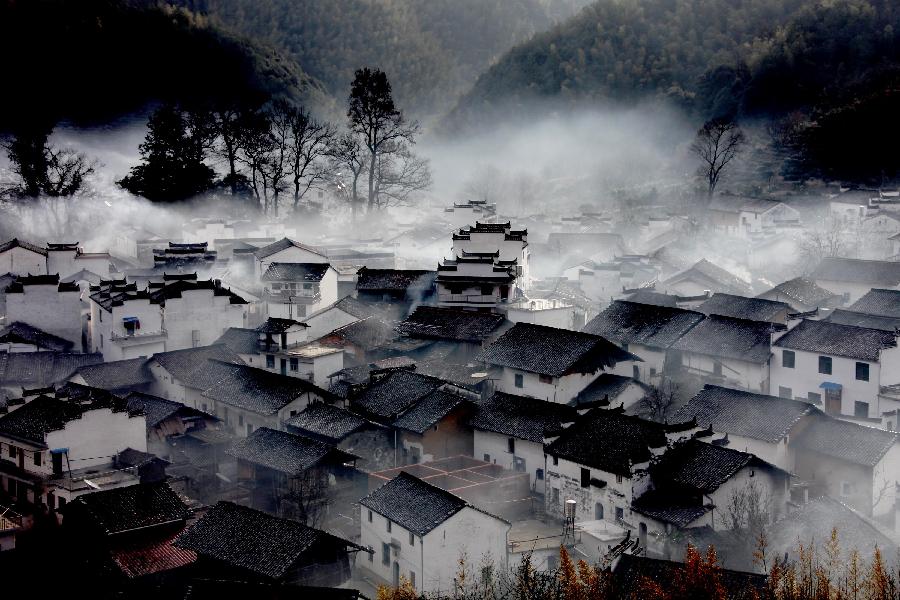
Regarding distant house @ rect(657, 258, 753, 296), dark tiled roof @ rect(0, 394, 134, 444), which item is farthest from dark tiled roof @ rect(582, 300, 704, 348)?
dark tiled roof @ rect(0, 394, 134, 444)

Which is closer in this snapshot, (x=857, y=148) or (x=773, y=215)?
(x=773, y=215)

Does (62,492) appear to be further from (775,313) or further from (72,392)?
(775,313)

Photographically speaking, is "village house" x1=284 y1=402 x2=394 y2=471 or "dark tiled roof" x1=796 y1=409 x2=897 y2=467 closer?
"dark tiled roof" x1=796 y1=409 x2=897 y2=467

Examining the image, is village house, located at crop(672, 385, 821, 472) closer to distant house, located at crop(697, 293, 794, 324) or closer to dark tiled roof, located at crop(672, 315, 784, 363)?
dark tiled roof, located at crop(672, 315, 784, 363)

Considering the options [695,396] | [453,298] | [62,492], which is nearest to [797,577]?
[695,396]

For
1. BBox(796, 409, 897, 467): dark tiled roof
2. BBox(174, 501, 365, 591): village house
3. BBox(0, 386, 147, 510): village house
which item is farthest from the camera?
BBox(0, 386, 147, 510): village house

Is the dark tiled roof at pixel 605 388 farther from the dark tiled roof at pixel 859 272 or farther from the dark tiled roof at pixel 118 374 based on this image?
the dark tiled roof at pixel 859 272

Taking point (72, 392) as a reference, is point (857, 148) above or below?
above
